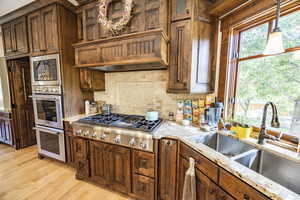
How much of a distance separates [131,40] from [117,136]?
116 cm

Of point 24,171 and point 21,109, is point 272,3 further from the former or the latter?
point 21,109

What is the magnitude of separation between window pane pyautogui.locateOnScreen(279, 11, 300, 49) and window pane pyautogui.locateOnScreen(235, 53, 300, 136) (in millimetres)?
92

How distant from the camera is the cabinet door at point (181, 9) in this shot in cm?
143

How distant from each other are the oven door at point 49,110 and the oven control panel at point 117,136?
0.47 m

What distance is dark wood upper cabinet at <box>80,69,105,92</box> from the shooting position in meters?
2.14

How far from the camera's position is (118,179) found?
1625 millimetres

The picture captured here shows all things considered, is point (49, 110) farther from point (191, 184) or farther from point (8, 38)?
point (191, 184)

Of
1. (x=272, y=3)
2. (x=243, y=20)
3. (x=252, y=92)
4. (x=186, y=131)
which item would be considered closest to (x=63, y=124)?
(x=186, y=131)

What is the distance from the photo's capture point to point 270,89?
127 centimetres

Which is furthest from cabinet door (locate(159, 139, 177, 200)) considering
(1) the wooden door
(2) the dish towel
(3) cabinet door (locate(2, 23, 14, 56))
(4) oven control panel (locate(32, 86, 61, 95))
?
(3) cabinet door (locate(2, 23, 14, 56))

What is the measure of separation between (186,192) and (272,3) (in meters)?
1.84

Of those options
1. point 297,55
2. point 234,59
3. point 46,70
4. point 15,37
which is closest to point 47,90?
point 46,70

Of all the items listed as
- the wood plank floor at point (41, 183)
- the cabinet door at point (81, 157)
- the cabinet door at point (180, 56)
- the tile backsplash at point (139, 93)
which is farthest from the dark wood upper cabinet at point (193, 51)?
the wood plank floor at point (41, 183)

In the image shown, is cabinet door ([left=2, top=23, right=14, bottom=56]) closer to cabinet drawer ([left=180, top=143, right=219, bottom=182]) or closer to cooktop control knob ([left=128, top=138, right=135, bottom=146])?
cooktop control knob ([left=128, top=138, right=135, bottom=146])
